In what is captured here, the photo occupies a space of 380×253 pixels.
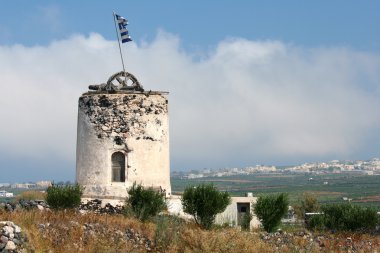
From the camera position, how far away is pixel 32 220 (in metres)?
15.2

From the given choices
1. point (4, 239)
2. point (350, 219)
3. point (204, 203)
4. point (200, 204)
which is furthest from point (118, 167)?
point (4, 239)

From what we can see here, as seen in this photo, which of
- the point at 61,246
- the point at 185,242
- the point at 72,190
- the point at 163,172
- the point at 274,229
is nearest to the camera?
the point at 61,246

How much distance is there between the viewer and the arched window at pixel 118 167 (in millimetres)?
22891

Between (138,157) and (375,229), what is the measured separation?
357 inches

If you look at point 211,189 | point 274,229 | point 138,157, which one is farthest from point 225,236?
point 138,157

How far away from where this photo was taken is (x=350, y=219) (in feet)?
76.6

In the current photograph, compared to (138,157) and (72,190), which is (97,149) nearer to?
(138,157)

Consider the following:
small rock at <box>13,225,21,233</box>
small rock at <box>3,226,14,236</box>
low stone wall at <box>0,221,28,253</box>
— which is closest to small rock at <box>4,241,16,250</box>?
low stone wall at <box>0,221,28,253</box>

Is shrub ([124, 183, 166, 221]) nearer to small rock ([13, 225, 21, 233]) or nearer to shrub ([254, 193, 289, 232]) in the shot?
shrub ([254, 193, 289, 232])

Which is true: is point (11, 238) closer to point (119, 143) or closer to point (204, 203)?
point (204, 203)

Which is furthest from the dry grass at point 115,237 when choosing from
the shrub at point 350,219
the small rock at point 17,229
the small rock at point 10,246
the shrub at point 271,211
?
the shrub at point 350,219

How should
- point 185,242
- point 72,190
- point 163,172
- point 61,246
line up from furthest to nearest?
point 163,172 → point 72,190 → point 185,242 → point 61,246

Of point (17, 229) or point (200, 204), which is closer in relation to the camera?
point (17, 229)

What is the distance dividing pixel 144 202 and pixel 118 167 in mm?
3201
